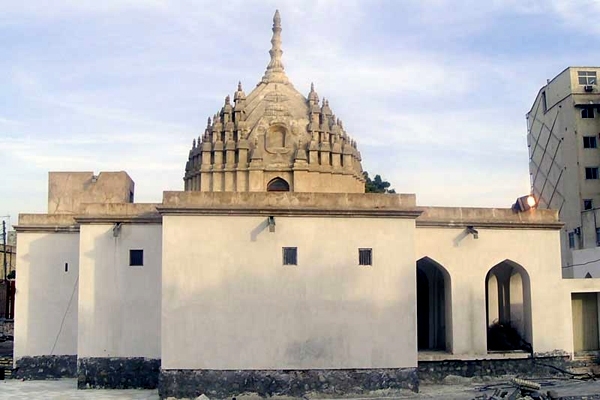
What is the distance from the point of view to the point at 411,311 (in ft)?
55.3

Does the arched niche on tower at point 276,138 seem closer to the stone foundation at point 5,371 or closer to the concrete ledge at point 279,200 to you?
the concrete ledge at point 279,200

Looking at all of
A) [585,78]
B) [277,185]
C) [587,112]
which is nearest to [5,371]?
[277,185]

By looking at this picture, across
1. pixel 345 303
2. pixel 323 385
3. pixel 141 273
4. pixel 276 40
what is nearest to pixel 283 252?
pixel 345 303

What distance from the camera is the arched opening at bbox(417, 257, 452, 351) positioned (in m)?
19.0

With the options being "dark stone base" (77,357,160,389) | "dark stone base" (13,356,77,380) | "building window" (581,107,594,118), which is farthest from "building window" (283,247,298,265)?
"building window" (581,107,594,118)

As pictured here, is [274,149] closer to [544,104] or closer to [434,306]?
[434,306]

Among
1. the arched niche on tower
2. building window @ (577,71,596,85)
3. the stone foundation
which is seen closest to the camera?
the stone foundation

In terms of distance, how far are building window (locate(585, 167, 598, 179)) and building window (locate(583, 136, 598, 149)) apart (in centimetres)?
112

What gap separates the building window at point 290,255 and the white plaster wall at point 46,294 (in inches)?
304

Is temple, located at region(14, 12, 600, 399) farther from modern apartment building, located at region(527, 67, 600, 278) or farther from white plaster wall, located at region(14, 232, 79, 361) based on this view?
modern apartment building, located at region(527, 67, 600, 278)

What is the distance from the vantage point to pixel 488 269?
19016 millimetres

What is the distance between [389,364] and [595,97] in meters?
Result: 24.1

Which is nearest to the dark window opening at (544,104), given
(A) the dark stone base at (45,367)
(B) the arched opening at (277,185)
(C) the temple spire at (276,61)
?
(C) the temple spire at (276,61)

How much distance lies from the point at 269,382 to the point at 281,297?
2001 millimetres
